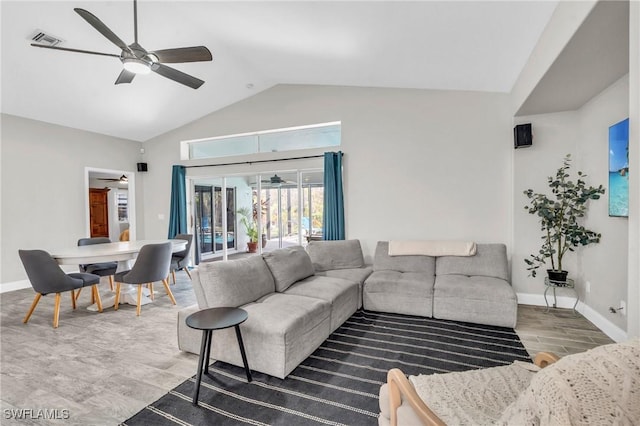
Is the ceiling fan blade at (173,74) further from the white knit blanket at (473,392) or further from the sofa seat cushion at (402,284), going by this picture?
the white knit blanket at (473,392)

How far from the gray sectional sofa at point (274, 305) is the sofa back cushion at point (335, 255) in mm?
509

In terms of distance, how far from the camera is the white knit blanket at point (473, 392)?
1.23 m

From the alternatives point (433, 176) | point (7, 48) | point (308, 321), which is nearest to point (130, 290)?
point (308, 321)

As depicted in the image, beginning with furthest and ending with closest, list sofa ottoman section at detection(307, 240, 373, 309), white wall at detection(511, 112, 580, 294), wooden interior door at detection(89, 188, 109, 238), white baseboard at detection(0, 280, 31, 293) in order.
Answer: wooden interior door at detection(89, 188, 109, 238)
white baseboard at detection(0, 280, 31, 293)
sofa ottoman section at detection(307, 240, 373, 309)
white wall at detection(511, 112, 580, 294)

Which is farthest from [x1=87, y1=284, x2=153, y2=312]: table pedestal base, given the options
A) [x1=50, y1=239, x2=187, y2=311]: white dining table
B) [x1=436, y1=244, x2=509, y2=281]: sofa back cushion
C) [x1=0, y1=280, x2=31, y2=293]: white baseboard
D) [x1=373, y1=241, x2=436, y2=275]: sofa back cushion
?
[x1=436, y1=244, x2=509, y2=281]: sofa back cushion

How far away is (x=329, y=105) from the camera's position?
5094 millimetres

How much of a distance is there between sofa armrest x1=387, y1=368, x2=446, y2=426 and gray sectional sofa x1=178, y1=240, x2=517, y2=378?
110cm

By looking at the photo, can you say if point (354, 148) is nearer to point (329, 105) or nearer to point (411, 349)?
point (329, 105)

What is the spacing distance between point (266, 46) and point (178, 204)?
3.94 m

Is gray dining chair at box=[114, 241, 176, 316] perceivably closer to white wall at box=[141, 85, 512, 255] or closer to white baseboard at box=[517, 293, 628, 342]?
white wall at box=[141, 85, 512, 255]

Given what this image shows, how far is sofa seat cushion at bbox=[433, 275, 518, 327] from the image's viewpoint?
125 inches

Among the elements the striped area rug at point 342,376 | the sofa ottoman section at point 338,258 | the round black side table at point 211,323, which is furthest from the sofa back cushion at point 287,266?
the round black side table at point 211,323

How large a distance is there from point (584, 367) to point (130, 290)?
4.79 metres

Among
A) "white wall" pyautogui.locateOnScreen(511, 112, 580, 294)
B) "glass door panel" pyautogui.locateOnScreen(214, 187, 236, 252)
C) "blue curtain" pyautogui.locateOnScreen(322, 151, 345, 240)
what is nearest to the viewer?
"white wall" pyautogui.locateOnScreen(511, 112, 580, 294)
